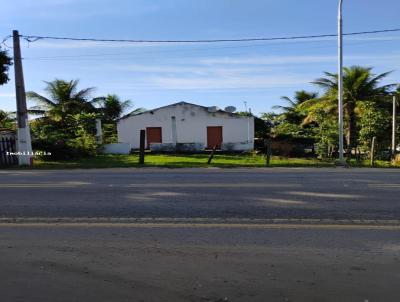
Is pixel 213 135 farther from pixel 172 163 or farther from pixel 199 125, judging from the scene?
pixel 172 163

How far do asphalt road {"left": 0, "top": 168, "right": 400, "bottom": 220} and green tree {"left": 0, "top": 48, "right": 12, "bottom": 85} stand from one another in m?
13.4

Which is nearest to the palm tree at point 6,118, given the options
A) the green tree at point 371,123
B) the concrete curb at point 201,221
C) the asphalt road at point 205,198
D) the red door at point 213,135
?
the red door at point 213,135

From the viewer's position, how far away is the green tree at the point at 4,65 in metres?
24.2

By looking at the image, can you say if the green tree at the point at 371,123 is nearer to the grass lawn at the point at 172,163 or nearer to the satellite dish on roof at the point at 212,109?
the grass lawn at the point at 172,163

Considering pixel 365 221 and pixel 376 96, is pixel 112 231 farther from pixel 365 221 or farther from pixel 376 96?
pixel 376 96

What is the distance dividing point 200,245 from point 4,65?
21285 mm

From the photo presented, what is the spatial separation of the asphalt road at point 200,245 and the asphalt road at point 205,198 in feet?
0.10

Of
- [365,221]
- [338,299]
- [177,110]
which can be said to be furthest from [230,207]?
[177,110]

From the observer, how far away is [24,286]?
456 centimetres

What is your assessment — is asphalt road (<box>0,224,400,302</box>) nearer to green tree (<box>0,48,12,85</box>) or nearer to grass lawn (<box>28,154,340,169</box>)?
grass lawn (<box>28,154,340,169</box>)

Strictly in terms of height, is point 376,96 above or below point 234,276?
above

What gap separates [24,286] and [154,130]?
115ft

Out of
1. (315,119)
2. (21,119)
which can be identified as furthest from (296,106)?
(21,119)

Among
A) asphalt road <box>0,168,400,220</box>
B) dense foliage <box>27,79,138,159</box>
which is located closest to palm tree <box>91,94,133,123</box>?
dense foliage <box>27,79,138,159</box>
